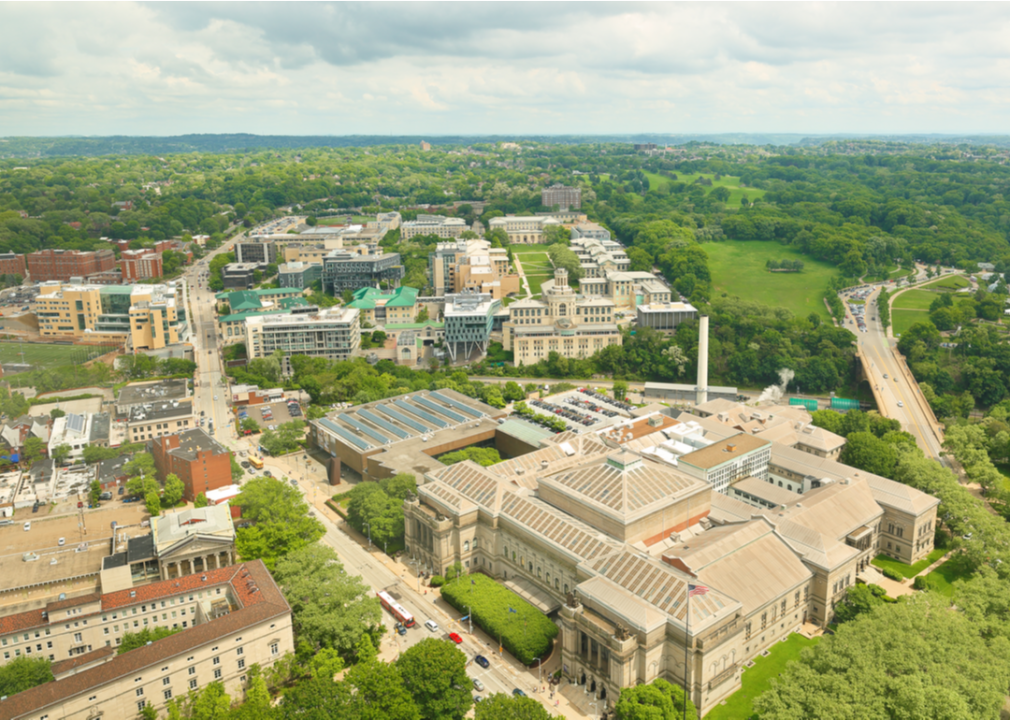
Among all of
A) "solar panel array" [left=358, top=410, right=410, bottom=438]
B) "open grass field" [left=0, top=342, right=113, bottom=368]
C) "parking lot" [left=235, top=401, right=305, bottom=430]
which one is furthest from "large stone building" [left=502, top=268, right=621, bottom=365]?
"open grass field" [left=0, top=342, right=113, bottom=368]

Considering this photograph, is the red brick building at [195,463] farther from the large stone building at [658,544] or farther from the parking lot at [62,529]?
the large stone building at [658,544]

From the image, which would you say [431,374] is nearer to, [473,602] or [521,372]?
[521,372]

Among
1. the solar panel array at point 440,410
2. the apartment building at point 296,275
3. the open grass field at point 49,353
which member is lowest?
the solar panel array at point 440,410

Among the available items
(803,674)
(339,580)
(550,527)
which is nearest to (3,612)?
(339,580)

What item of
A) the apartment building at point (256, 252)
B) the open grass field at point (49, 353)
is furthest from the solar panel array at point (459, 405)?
the apartment building at point (256, 252)

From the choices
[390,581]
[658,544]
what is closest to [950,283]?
[658,544]

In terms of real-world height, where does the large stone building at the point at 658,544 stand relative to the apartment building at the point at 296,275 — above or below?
below

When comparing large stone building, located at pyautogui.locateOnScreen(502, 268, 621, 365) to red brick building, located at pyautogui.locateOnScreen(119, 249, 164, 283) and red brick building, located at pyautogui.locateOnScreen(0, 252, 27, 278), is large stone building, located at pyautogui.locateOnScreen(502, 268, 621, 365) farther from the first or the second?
red brick building, located at pyautogui.locateOnScreen(0, 252, 27, 278)
